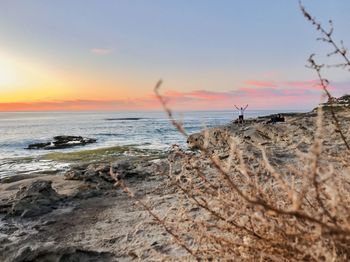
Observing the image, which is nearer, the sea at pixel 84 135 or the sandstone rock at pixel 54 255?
the sandstone rock at pixel 54 255

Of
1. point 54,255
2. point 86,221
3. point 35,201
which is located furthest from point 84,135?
point 54,255

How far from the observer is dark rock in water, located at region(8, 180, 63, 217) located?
30.7ft

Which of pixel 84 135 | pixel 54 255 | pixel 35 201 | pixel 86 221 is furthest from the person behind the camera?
pixel 84 135

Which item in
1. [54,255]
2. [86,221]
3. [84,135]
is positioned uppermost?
[54,255]

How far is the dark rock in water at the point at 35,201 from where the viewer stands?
9.34 m

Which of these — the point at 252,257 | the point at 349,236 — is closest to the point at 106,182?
the point at 252,257

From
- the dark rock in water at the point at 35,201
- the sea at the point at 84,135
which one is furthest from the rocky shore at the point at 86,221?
the sea at the point at 84,135

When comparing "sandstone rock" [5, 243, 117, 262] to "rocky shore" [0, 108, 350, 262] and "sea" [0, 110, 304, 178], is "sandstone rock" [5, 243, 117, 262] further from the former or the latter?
"sea" [0, 110, 304, 178]

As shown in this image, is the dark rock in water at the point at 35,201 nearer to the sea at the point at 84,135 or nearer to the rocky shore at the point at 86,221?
the rocky shore at the point at 86,221

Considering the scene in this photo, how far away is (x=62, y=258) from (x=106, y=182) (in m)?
6.51

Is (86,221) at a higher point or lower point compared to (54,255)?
lower

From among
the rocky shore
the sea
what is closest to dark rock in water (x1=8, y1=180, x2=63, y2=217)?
the rocky shore

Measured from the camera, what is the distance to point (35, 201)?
9.70m

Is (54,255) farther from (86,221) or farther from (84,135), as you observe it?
(84,135)
